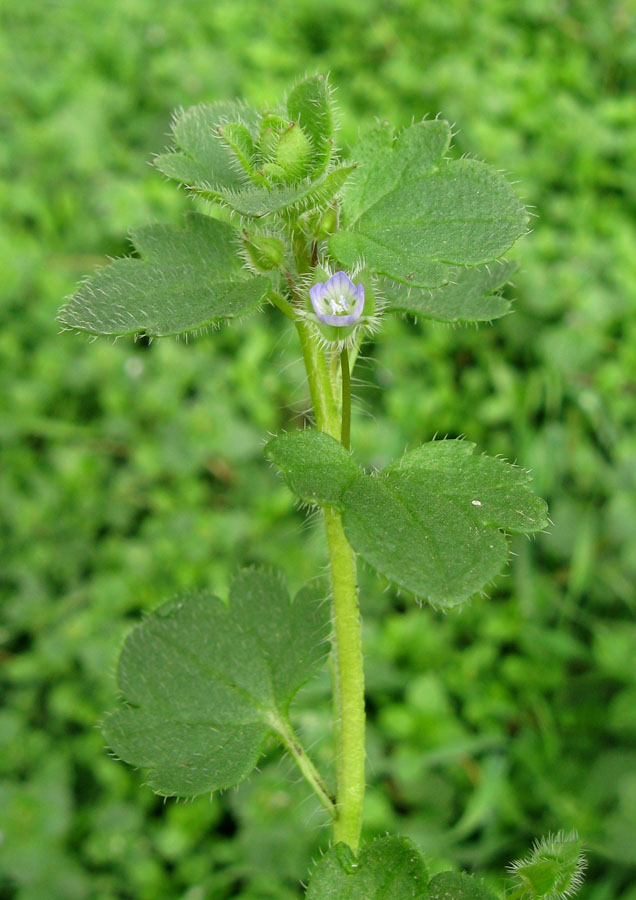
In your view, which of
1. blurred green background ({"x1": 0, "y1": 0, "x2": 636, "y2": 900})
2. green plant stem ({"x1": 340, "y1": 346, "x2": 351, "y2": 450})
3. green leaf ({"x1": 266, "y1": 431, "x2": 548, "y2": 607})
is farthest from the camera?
blurred green background ({"x1": 0, "y1": 0, "x2": 636, "y2": 900})

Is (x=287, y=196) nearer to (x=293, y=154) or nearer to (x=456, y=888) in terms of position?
(x=293, y=154)

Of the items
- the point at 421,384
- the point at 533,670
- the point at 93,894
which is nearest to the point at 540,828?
the point at 533,670

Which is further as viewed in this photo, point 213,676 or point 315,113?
point 213,676

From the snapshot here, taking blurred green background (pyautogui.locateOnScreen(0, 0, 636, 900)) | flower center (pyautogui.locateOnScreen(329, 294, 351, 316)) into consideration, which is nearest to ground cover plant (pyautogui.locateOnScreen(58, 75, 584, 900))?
flower center (pyautogui.locateOnScreen(329, 294, 351, 316))

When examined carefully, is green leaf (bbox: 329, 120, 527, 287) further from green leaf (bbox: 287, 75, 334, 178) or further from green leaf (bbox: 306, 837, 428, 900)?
green leaf (bbox: 306, 837, 428, 900)

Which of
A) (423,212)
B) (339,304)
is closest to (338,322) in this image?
(339,304)

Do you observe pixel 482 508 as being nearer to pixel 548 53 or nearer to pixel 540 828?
pixel 540 828
